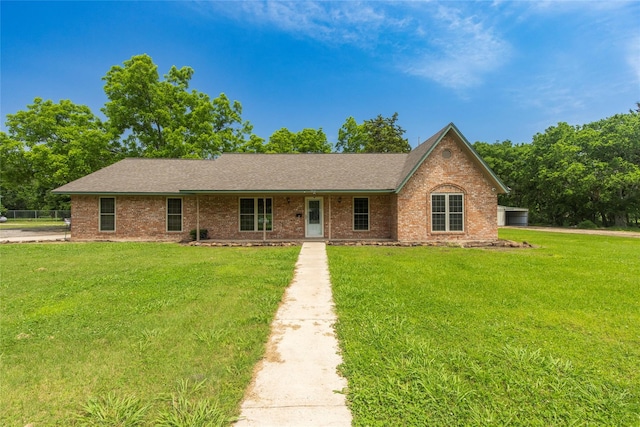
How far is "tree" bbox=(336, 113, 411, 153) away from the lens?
41.0 m

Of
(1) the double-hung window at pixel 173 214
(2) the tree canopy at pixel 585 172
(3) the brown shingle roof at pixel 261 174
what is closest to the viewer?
(3) the brown shingle roof at pixel 261 174

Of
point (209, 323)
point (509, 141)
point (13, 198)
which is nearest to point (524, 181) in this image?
point (509, 141)

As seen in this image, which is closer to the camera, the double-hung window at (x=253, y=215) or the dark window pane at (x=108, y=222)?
the double-hung window at (x=253, y=215)

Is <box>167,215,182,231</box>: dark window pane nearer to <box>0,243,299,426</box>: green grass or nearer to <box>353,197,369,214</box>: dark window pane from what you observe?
<box>0,243,299,426</box>: green grass

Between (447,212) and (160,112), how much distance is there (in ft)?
87.7

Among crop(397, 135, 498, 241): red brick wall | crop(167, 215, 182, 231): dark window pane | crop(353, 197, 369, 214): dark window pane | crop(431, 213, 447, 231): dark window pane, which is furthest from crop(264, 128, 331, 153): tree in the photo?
crop(431, 213, 447, 231): dark window pane

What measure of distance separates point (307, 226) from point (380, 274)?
26.6 feet

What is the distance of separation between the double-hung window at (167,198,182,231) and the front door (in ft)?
22.4

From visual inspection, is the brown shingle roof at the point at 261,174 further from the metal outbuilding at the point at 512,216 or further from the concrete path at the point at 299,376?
the metal outbuilding at the point at 512,216

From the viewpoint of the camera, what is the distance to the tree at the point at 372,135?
41031 mm

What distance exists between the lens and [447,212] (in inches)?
565

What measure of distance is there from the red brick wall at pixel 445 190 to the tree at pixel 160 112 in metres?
21.6

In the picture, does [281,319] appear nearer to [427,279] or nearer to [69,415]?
[69,415]

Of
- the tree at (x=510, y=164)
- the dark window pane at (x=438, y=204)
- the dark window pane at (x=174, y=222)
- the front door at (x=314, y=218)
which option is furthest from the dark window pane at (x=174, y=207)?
the tree at (x=510, y=164)
